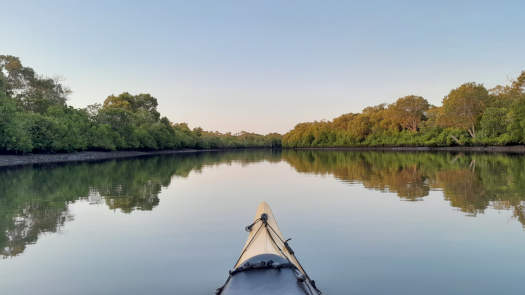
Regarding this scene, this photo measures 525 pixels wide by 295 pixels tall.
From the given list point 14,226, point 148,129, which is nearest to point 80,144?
point 148,129

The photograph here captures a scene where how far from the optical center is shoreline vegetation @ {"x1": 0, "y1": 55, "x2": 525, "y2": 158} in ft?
140

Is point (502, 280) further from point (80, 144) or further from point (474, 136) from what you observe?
point (474, 136)

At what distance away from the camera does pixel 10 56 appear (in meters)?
55.5

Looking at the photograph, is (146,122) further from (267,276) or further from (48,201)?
(267,276)

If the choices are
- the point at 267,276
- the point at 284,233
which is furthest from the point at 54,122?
the point at 267,276

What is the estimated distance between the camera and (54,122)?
44156mm

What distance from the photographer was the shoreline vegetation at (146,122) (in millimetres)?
42562

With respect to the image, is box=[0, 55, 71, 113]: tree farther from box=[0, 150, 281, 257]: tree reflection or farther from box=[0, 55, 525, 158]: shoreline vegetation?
box=[0, 150, 281, 257]: tree reflection

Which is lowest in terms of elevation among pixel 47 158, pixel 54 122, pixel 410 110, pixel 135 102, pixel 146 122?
pixel 47 158

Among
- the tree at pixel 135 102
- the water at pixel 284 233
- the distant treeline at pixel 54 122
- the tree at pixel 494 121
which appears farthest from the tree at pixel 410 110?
the water at pixel 284 233

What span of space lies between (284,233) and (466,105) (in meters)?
67.8

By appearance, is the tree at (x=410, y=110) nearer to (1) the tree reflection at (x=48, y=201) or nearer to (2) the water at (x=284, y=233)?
(2) the water at (x=284, y=233)

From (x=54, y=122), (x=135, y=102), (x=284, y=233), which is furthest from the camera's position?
(x=135, y=102)

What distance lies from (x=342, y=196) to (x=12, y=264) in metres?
11.8
